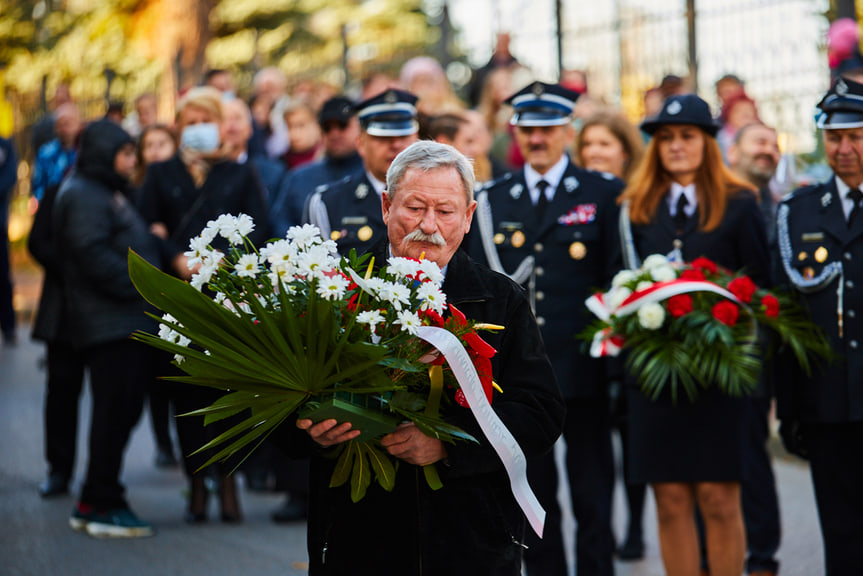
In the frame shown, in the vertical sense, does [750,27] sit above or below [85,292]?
above

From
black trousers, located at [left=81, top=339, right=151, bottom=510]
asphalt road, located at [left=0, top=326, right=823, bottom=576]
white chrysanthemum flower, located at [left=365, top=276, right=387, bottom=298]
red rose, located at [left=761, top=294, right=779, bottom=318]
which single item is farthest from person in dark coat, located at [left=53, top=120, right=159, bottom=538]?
white chrysanthemum flower, located at [left=365, top=276, right=387, bottom=298]

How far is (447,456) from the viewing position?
348 cm

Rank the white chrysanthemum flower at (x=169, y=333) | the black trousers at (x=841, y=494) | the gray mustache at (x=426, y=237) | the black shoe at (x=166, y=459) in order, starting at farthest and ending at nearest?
1. the black shoe at (x=166, y=459)
2. the black trousers at (x=841, y=494)
3. the gray mustache at (x=426, y=237)
4. the white chrysanthemum flower at (x=169, y=333)

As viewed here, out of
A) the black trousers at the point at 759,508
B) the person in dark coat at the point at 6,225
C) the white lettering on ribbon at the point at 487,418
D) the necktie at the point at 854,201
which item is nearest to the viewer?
the white lettering on ribbon at the point at 487,418

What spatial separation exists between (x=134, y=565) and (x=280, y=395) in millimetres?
3576

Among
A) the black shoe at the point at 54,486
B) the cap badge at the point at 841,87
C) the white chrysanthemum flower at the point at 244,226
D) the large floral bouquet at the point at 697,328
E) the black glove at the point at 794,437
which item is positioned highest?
the cap badge at the point at 841,87

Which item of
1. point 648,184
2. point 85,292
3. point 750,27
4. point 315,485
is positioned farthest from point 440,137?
point 750,27

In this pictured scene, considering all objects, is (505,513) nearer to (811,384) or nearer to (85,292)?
(811,384)

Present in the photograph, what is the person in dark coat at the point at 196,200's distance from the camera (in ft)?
24.6

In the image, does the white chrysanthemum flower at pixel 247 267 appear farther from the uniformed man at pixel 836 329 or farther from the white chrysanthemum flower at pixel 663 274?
the uniformed man at pixel 836 329

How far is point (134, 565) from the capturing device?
6.44 metres

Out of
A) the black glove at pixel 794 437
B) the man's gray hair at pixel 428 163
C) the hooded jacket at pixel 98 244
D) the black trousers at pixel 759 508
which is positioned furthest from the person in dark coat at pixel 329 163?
the man's gray hair at pixel 428 163

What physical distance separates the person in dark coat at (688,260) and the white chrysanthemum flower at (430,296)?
2.71m

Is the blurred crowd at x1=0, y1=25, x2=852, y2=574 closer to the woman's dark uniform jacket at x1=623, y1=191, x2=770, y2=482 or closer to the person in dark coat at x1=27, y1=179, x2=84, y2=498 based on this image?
the person in dark coat at x1=27, y1=179, x2=84, y2=498
